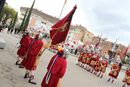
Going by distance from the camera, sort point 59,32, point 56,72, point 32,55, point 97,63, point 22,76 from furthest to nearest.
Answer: point 97,63
point 59,32
point 22,76
point 32,55
point 56,72

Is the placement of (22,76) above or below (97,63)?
below

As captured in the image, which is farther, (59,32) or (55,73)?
(59,32)

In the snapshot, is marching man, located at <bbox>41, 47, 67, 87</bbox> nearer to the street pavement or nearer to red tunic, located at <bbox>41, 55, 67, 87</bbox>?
red tunic, located at <bbox>41, 55, 67, 87</bbox>

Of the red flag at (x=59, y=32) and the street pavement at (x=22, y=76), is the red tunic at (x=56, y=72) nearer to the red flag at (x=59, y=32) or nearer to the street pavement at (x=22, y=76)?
the street pavement at (x=22, y=76)

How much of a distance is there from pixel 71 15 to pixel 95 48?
19.4 ft

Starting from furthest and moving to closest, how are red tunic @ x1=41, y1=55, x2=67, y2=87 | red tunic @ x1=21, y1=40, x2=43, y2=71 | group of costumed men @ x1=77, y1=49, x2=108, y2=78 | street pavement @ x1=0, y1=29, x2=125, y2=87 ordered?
1. group of costumed men @ x1=77, y1=49, x2=108, y2=78
2. red tunic @ x1=21, y1=40, x2=43, y2=71
3. street pavement @ x1=0, y1=29, x2=125, y2=87
4. red tunic @ x1=41, y1=55, x2=67, y2=87

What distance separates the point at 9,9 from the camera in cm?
3841

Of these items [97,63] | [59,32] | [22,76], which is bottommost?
[22,76]

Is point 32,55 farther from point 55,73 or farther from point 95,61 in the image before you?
point 95,61

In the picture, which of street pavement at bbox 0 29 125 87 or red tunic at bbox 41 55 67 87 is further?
street pavement at bbox 0 29 125 87

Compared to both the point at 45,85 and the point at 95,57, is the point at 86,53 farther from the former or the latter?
the point at 45,85

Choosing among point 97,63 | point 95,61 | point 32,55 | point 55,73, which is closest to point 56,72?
point 55,73

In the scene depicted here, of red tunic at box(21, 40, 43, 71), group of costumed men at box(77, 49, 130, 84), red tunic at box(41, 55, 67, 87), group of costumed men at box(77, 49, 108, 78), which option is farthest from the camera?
group of costumed men at box(77, 49, 108, 78)

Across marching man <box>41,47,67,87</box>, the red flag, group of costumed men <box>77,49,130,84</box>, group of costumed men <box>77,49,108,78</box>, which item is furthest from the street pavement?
the red flag
